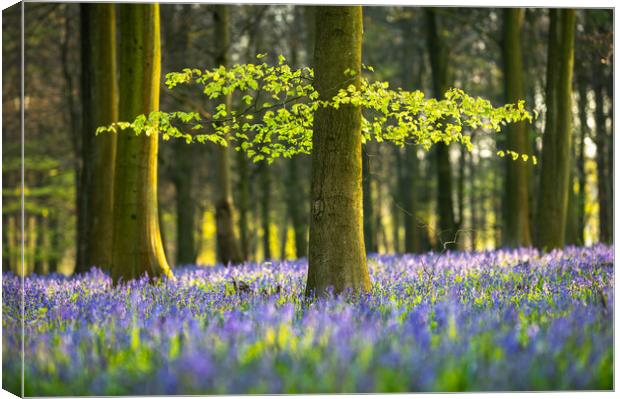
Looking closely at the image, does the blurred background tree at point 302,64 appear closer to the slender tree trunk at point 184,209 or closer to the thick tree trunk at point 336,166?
the slender tree trunk at point 184,209

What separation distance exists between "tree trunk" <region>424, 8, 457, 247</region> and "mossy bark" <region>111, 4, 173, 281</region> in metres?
7.89

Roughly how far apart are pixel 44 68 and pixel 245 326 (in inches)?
648

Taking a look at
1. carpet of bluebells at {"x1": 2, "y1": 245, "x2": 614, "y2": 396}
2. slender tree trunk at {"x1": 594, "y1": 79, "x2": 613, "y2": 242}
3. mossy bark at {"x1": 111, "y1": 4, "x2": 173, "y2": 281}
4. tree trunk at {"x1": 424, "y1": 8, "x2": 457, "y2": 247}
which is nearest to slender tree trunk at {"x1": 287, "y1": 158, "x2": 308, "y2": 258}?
tree trunk at {"x1": 424, "y1": 8, "x2": 457, "y2": 247}

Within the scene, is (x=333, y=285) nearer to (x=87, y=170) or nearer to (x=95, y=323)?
(x=95, y=323)

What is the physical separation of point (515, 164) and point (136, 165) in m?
8.30

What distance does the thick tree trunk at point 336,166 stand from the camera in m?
6.92

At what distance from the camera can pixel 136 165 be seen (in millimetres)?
9766

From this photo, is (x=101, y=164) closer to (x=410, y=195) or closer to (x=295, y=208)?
(x=295, y=208)

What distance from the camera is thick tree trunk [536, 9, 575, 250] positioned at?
40.5ft

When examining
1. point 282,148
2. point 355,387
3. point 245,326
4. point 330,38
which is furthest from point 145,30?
point 355,387

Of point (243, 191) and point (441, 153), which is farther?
point (243, 191)

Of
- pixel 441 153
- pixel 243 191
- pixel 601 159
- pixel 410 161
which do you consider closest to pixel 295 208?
pixel 243 191

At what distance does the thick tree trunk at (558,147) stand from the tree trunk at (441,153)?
3.41 m

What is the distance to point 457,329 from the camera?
5.44 meters
